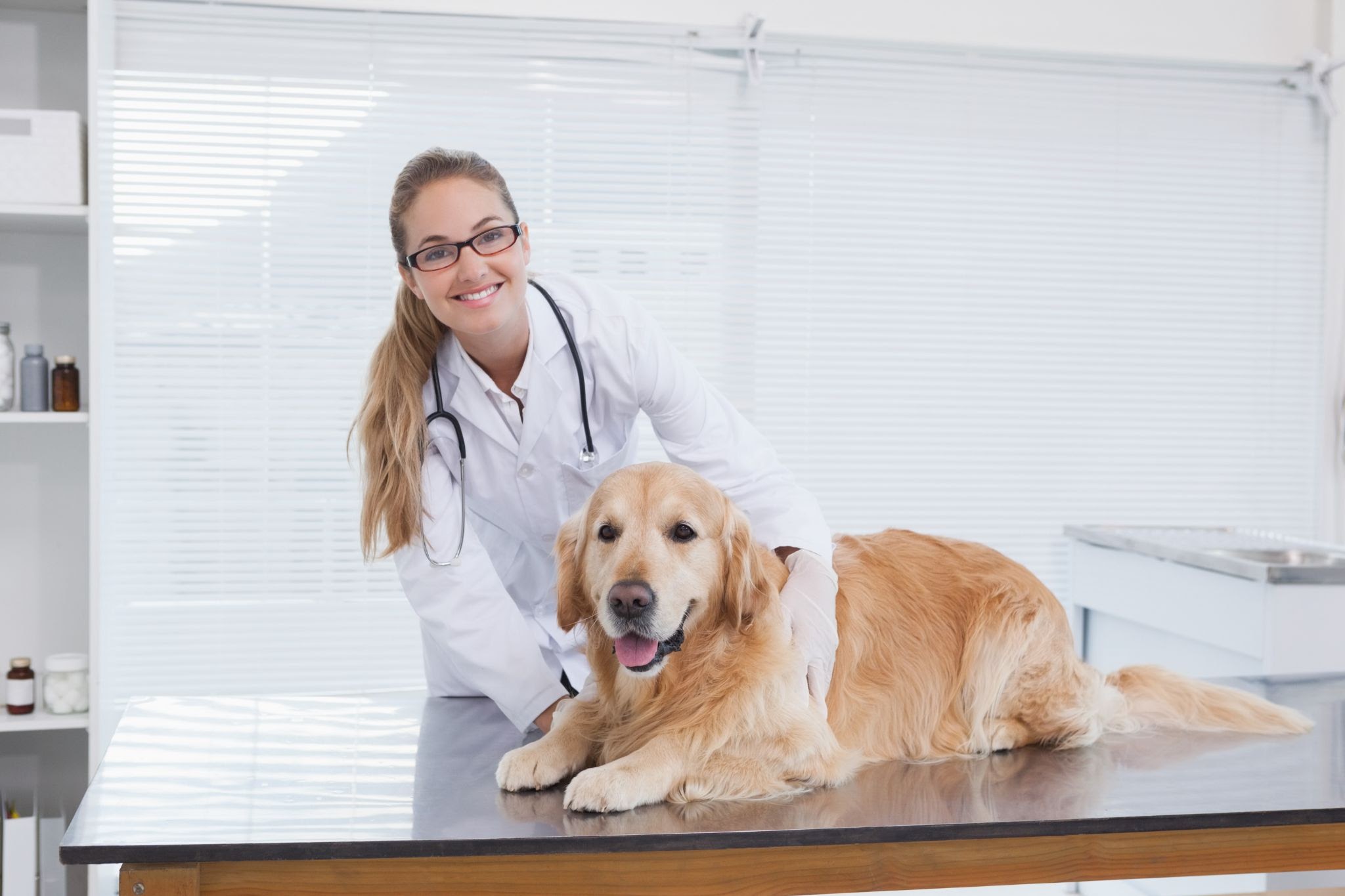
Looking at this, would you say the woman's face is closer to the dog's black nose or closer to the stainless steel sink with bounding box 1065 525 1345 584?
the dog's black nose

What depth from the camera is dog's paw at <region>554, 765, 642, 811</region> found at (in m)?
1.35

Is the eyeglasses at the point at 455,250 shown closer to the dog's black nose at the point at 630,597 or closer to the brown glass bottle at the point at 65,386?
the dog's black nose at the point at 630,597

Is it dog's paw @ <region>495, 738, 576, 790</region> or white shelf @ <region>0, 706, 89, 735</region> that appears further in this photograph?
white shelf @ <region>0, 706, 89, 735</region>

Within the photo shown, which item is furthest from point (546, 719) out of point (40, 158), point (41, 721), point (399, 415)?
point (40, 158)

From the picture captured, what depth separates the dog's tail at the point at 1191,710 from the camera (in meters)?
1.82

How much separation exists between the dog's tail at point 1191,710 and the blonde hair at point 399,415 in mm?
1234

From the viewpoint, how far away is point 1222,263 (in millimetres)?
3879

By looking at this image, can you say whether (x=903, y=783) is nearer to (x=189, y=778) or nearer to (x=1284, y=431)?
(x=189, y=778)

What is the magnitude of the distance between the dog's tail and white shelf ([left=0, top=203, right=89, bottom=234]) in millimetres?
2609

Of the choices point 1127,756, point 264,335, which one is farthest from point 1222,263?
point 264,335

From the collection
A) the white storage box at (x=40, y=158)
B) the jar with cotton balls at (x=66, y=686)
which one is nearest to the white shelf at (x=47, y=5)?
the white storage box at (x=40, y=158)

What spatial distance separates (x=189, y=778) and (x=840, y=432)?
8.27ft

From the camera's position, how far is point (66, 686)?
9.18ft

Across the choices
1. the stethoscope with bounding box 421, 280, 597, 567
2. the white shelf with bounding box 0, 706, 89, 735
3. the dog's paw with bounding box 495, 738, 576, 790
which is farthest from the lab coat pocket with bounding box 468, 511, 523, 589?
the white shelf with bounding box 0, 706, 89, 735
